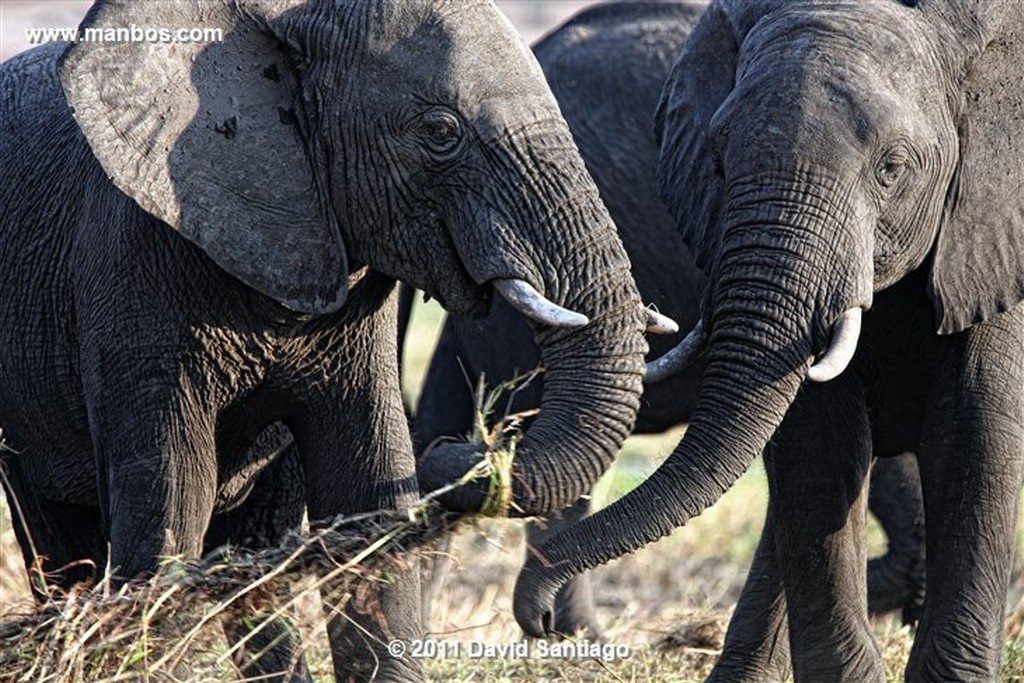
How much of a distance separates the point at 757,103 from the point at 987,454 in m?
0.93

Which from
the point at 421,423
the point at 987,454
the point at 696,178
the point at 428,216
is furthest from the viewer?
the point at 421,423

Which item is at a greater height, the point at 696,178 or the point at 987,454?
the point at 696,178

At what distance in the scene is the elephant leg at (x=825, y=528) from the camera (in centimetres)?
534

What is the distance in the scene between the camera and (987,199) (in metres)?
5.18

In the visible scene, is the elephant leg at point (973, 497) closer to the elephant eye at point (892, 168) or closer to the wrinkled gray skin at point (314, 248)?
the elephant eye at point (892, 168)

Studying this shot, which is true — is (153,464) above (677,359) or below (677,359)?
below

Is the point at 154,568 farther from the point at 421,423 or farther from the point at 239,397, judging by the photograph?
the point at 421,423

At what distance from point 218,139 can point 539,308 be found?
2.63 feet

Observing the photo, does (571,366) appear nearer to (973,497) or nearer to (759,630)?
(973,497)

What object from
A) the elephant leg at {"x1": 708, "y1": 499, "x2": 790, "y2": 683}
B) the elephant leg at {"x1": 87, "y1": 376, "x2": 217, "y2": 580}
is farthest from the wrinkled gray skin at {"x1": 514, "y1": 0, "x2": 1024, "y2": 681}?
the elephant leg at {"x1": 87, "y1": 376, "x2": 217, "y2": 580}

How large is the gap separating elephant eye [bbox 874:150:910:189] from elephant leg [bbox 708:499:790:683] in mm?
1204

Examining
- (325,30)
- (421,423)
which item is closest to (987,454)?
(325,30)

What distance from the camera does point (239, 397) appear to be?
194 inches

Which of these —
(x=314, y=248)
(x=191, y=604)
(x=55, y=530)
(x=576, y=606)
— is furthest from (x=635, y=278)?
(x=191, y=604)
